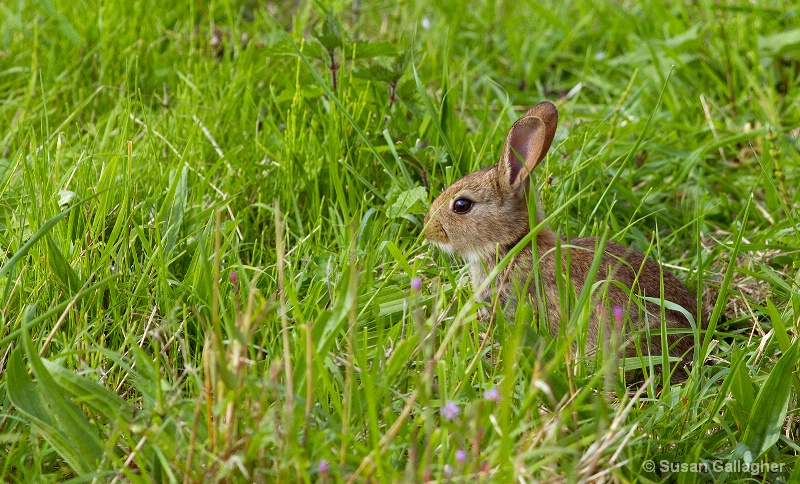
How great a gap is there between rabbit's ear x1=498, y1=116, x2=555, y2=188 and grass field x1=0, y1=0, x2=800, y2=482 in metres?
0.13

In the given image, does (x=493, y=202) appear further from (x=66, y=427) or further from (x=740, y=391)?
(x=66, y=427)

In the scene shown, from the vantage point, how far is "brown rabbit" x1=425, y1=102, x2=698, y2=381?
12.1ft

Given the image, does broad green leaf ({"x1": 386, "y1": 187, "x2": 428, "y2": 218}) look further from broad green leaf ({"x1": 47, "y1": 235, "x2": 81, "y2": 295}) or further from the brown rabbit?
broad green leaf ({"x1": 47, "y1": 235, "x2": 81, "y2": 295})

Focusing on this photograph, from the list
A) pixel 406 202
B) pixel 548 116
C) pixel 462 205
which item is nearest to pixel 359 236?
pixel 406 202

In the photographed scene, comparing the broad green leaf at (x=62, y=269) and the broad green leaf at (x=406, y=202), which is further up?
the broad green leaf at (x=62, y=269)

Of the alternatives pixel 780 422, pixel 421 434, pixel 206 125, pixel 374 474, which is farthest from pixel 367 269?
pixel 206 125

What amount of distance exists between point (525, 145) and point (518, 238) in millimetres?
444

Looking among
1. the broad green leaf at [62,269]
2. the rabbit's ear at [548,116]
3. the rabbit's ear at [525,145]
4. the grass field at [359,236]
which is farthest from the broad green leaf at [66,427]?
the rabbit's ear at [548,116]

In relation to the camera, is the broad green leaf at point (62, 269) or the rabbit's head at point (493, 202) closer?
the broad green leaf at point (62, 269)

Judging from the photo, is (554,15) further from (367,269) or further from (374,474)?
(374,474)

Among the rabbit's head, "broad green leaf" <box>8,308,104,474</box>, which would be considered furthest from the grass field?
the rabbit's head

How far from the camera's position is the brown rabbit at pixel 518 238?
3.70 m

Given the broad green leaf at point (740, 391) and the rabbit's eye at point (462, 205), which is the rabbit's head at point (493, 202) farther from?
the broad green leaf at point (740, 391)

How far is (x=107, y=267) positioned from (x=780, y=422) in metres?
2.24
